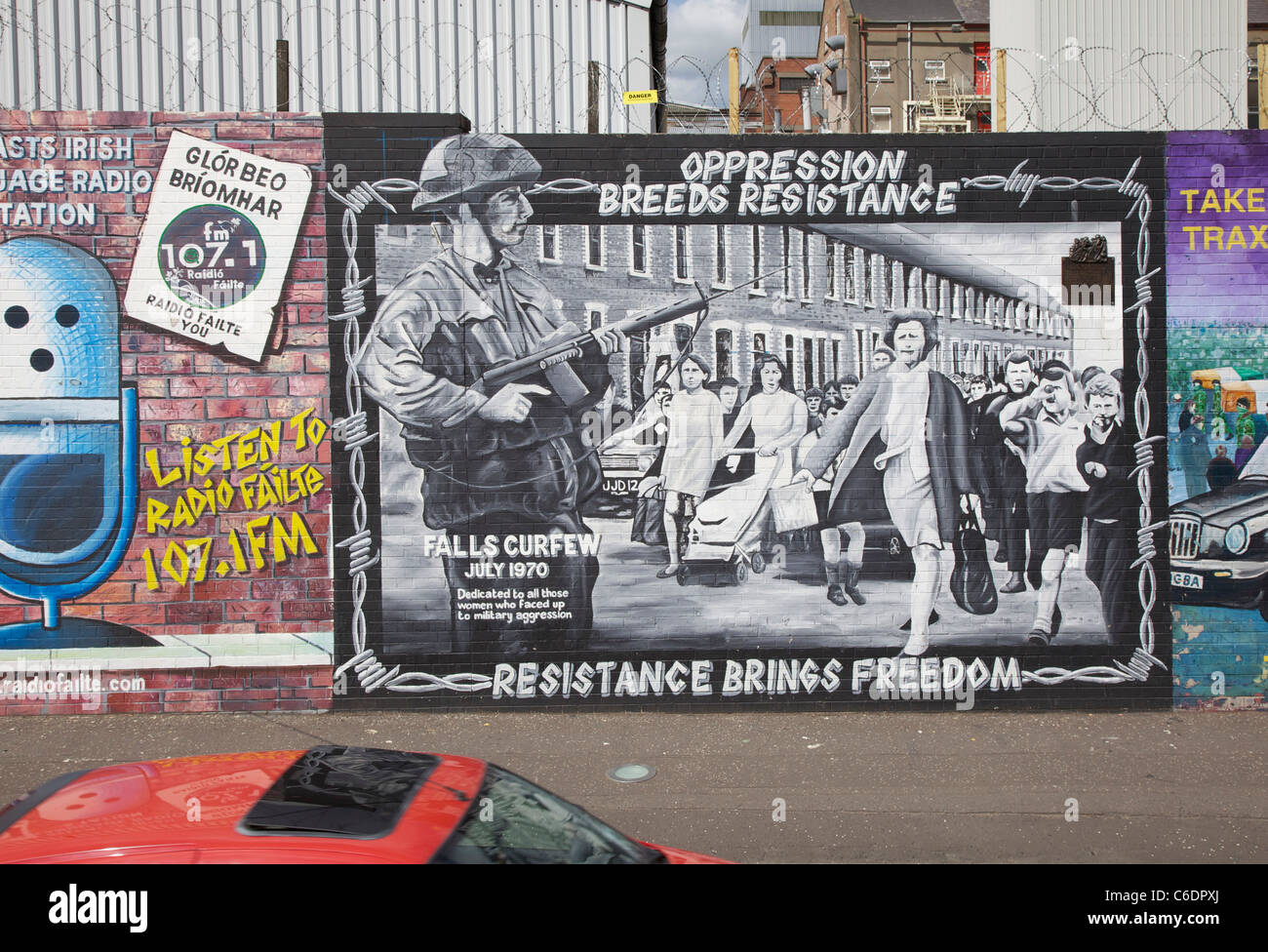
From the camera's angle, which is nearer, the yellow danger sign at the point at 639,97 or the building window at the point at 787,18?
the yellow danger sign at the point at 639,97

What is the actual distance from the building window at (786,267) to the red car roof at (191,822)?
5442 mm

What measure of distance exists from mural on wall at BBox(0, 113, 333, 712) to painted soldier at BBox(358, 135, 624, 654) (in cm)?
77

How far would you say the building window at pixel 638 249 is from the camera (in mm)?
7895

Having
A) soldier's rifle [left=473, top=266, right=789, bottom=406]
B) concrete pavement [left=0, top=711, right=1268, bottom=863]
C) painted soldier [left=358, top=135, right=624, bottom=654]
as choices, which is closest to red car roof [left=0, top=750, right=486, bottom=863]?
concrete pavement [left=0, top=711, right=1268, bottom=863]

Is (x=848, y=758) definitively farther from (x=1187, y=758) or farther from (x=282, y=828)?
(x=282, y=828)

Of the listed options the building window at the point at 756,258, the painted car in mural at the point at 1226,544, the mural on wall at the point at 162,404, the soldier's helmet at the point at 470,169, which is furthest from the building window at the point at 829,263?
the mural on wall at the point at 162,404

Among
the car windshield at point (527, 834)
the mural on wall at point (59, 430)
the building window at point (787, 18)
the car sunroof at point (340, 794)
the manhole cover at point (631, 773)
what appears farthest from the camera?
the building window at point (787, 18)

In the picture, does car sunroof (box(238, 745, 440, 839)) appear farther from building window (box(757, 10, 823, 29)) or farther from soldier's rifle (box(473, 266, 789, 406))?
building window (box(757, 10, 823, 29))

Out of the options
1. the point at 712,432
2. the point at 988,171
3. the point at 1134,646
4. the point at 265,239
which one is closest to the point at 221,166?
the point at 265,239

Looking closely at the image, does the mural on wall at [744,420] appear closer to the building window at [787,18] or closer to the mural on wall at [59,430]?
the mural on wall at [59,430]

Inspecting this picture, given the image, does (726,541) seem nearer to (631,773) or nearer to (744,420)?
(744,420)

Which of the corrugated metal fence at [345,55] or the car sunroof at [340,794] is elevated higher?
the corrugated metal fence at [345,55]

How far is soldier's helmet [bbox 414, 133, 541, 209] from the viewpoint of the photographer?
25.8ft

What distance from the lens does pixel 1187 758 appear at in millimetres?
6984
